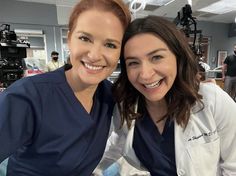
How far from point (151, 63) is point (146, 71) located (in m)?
0.05

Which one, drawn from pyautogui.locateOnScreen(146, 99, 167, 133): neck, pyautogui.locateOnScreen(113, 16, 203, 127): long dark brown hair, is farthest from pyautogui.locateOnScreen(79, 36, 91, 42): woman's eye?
pyautogui.locateOnScreen(146, 99, 167, 133): neck

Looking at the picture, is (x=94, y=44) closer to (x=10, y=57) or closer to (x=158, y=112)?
(x=158, y=112)

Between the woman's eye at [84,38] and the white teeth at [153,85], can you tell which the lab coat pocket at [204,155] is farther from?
the woman's eye at [84,38]

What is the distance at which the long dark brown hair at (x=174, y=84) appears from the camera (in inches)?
38.4

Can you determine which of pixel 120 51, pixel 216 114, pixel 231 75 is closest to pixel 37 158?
pixel 120 51

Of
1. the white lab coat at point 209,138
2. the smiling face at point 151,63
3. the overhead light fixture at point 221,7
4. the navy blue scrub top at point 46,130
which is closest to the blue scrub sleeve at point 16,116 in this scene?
the navy blue scrub top at point 46,130

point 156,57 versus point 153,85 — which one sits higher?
point 156,57

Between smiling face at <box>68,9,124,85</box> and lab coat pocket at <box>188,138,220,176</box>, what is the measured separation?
0.55 meters

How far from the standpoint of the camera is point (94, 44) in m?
0.92

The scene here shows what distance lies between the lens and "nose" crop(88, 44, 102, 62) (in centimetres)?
92

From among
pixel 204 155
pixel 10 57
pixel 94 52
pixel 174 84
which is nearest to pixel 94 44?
pixel 94 52

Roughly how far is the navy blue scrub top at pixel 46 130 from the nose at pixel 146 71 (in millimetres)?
310

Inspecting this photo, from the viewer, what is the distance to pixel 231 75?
5.38 metres

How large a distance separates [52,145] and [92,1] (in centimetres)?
62
